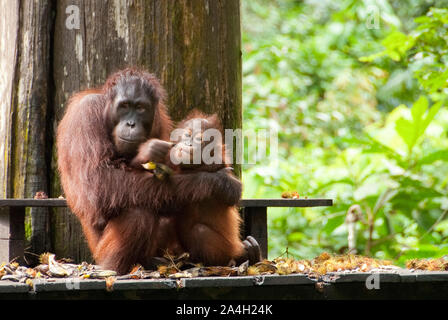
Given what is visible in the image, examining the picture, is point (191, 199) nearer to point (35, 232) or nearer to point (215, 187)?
point (215, 187)

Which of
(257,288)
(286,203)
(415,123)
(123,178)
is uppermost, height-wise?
(415,123)

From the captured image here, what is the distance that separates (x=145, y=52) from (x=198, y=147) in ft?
2.29

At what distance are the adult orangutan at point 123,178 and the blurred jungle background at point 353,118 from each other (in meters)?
1.94

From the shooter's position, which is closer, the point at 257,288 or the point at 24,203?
the point at 257,288

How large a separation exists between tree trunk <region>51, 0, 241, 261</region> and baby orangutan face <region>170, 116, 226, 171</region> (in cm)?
43

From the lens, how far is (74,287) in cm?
211

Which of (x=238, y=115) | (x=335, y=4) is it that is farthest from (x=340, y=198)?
(x=335, y=4)

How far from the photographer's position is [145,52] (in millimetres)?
3123

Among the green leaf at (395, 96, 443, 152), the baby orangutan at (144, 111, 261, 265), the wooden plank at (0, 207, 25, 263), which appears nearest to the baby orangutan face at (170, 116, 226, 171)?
the baby orangutan at (144, 111, 261, 265)

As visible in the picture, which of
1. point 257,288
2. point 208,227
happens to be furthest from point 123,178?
point 257,288

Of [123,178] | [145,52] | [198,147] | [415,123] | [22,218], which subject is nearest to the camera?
[123,178]

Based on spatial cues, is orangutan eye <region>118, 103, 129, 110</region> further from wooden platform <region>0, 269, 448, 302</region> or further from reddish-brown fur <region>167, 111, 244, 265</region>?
wooden platform <region>0, 269, 448, 302</region>

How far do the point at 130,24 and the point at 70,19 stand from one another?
329 millimetres

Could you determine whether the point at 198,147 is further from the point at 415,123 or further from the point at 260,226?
the point at 415,123
